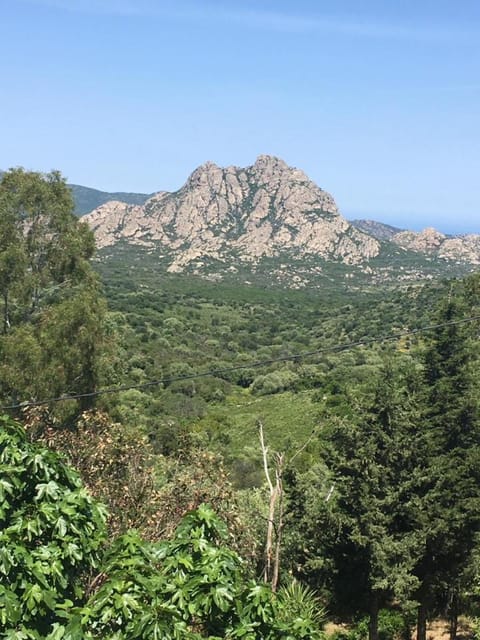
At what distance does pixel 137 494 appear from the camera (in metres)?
10.5

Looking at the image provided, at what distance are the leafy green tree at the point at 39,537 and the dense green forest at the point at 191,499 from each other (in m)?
0.02

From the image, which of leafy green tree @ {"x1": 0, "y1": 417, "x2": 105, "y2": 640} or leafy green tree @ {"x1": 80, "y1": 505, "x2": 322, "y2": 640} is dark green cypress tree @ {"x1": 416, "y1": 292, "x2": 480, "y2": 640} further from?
leafy green tree @ {"x1": 0, "y1": 417, "x2": 105, "y2": 640}

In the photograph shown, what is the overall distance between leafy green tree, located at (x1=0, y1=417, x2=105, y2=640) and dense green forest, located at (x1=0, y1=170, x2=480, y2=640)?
0.05 feet

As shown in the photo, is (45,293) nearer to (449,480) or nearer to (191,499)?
(191,499)

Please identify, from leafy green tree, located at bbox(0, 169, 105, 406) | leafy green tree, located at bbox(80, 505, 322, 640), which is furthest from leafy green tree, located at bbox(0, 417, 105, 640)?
leafy green tree, located at bbox(0, 169, 105, 406)

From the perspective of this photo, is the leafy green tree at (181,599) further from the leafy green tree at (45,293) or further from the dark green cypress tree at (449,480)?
the leafy green tree at (45,293)

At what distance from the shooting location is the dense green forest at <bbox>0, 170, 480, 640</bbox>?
4215 millimetres

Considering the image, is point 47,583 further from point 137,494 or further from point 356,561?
point 356,561

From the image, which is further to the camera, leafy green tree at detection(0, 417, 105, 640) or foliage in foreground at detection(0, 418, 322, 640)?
leafy green tree at detection(0, 417, 105, 640)

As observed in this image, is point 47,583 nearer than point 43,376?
Yes

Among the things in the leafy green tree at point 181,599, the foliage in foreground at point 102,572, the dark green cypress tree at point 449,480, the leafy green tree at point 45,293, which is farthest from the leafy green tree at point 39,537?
the leafy green tree at point 45,293

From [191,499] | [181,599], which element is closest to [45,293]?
[191,499]

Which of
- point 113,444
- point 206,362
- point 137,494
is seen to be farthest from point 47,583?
point 206,362

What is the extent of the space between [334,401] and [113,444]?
1731 inches
